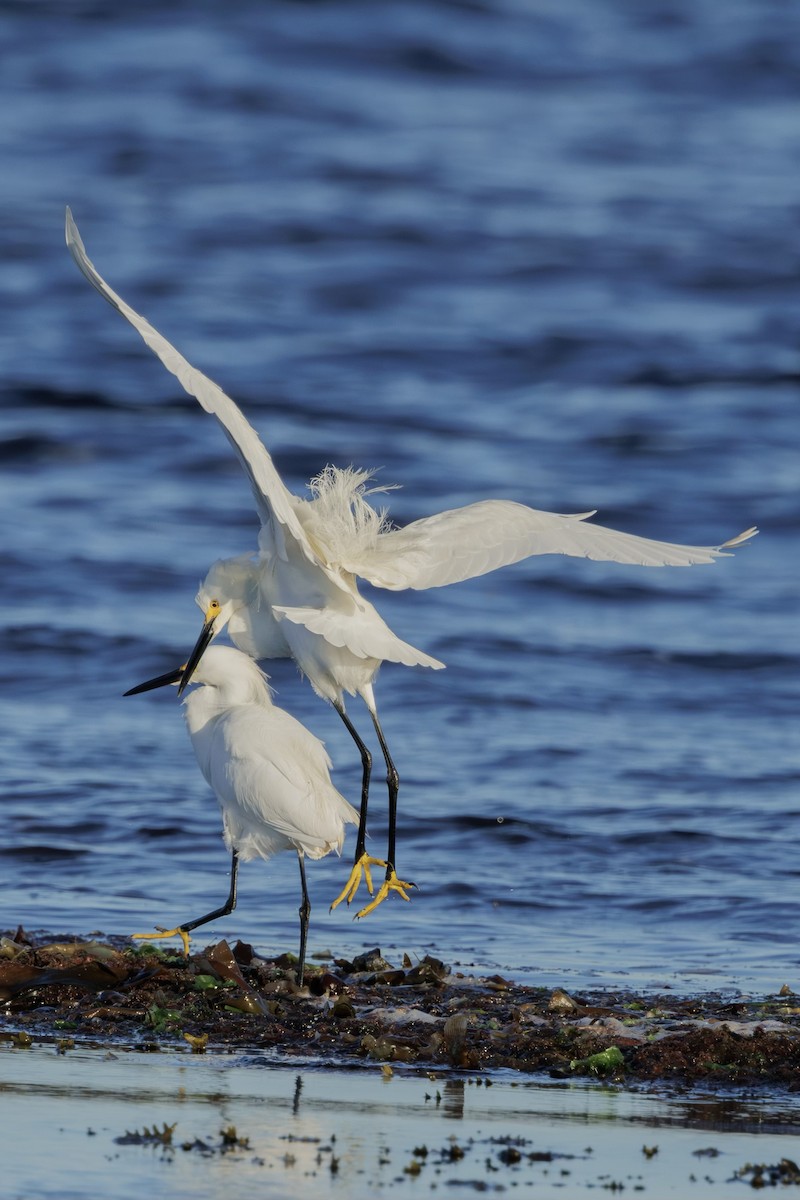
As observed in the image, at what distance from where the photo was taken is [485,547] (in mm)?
8336

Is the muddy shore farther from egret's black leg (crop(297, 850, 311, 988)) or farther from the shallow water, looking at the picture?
the shallow water

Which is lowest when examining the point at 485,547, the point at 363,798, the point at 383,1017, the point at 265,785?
the point at 383,1017

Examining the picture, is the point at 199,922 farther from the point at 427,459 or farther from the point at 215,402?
the point at 427,459

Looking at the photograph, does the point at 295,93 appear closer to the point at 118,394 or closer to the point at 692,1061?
the point at 118,394

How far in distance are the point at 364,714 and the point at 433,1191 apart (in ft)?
27.7

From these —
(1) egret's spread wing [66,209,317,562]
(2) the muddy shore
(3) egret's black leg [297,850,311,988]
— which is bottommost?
(2) the muddy shore

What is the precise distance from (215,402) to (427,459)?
13065 millimetres

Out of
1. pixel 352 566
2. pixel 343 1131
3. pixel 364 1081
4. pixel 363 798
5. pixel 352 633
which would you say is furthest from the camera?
pixel 363 798

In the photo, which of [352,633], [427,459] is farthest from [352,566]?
[427,459]

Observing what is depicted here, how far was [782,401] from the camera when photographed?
22.9 m

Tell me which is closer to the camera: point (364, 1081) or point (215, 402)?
point (364, 1081)

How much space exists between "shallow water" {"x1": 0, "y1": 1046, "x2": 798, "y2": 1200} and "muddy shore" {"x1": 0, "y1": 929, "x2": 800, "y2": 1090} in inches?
8.7

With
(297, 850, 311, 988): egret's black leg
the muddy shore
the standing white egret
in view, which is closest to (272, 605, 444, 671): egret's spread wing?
the standing white egret

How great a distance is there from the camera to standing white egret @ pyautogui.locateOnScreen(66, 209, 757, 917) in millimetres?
7984
